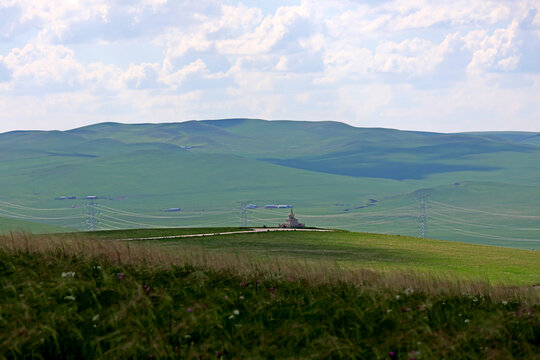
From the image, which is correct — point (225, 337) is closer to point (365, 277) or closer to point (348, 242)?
point (365, 277)

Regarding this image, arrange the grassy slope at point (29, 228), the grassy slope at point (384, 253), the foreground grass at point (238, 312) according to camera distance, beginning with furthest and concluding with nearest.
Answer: the grassy slope at point (384, 253) → the grassy slope at point (29, 228) → the foreground grass at point (238, 312)

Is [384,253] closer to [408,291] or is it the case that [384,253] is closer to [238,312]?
[408,291]

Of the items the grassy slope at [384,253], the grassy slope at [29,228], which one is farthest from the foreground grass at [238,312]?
the grassy slope at [384,253]

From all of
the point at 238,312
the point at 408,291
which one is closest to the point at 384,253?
the point at 408,291

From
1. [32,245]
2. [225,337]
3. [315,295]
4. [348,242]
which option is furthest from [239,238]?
[225,337]

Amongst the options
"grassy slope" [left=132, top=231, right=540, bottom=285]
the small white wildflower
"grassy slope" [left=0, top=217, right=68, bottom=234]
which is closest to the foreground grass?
the small white wildflower

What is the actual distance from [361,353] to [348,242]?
105ft

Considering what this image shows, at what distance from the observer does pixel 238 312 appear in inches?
512

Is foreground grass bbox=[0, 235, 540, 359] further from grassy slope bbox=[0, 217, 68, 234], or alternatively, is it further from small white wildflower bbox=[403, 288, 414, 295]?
grassy slope bbox=[0, 217, 68, 234]

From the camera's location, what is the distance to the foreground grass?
11.2 metres

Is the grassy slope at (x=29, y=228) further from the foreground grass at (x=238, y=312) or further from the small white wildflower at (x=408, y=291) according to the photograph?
the small white wildflower at (x=408, y=291)

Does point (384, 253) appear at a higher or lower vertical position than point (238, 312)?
lower

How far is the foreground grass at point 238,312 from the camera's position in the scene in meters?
11.2

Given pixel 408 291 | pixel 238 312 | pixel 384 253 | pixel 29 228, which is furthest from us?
pixel 384 253
